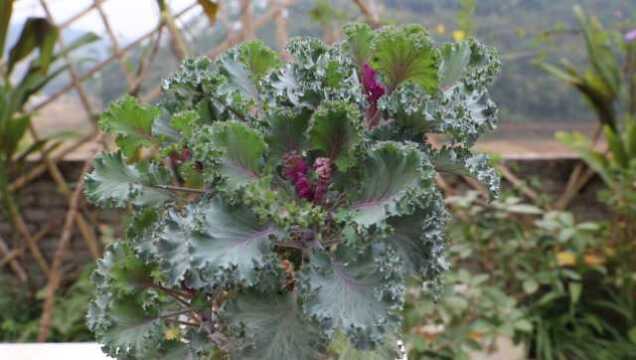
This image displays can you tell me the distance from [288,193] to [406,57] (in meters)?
0.16

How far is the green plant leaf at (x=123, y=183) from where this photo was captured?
0.67m

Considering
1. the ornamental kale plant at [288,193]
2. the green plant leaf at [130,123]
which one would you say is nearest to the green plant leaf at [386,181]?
the ornamental kale plant at [288,193]

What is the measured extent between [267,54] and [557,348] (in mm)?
1901

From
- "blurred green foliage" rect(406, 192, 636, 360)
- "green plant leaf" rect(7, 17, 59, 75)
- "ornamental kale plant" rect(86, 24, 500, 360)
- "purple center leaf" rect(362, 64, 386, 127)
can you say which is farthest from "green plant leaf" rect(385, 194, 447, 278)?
"green plant leaf" rect(7, 17, 59, 75)

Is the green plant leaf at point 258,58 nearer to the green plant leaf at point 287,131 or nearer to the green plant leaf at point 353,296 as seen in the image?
the green plant leaf at point 287,131

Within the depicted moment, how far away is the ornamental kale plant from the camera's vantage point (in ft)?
1.86

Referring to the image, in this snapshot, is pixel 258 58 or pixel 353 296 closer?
pixel 353 296

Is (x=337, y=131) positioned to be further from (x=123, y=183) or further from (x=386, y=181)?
(x=123, y=183)

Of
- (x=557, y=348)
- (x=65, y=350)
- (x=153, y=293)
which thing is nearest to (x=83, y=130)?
(x=65, y=350)

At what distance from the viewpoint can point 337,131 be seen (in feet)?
1.91

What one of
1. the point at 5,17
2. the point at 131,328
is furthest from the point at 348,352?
the point at 5,17

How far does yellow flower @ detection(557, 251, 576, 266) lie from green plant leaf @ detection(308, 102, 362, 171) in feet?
→ 5.85

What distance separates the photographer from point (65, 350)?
1.04 meters

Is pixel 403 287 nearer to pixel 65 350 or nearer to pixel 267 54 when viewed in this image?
pixel 267 54
